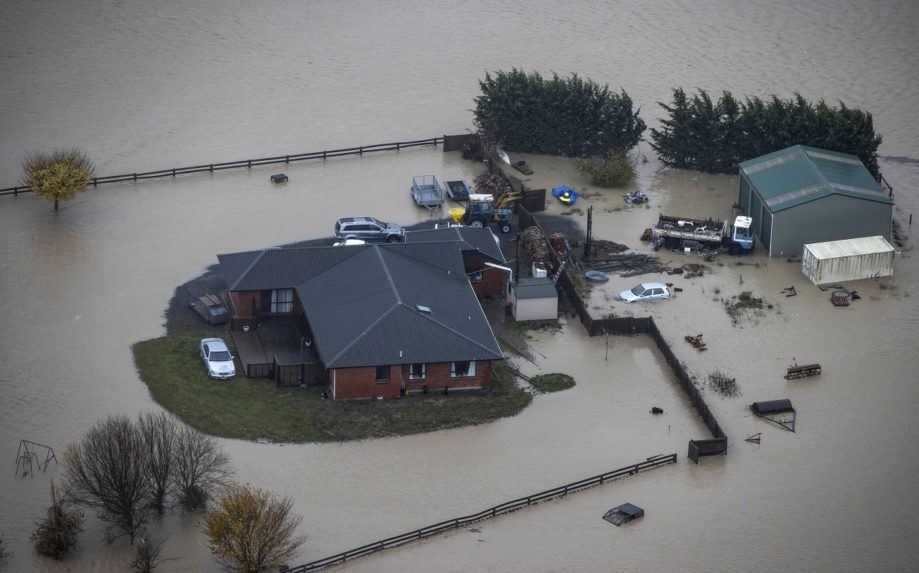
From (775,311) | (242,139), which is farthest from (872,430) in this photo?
(242,139)

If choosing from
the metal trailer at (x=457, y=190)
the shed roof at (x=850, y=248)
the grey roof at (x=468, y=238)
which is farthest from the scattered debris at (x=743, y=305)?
the metal trailer at (x=457, y=190)

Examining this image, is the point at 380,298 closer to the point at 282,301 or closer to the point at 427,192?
the point at 282,301

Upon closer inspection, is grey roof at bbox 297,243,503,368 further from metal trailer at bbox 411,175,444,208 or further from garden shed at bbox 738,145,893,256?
garden shed at bbox 738,145,893,256

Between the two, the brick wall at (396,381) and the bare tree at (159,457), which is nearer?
the bare tree at (159,457)

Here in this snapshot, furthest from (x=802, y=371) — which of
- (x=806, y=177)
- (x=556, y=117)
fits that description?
(x=556, y=117)

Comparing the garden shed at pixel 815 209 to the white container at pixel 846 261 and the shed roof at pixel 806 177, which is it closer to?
the shed roof at pixel 806 177

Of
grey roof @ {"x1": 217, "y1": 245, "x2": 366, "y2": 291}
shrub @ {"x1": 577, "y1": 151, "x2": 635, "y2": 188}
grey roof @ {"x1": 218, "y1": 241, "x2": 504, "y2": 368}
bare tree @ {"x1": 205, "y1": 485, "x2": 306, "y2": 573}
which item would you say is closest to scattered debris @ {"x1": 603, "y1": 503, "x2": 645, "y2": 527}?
grey roof @ {"x1": 218, "y1": 241, "x2": 504, "y2": 368}
